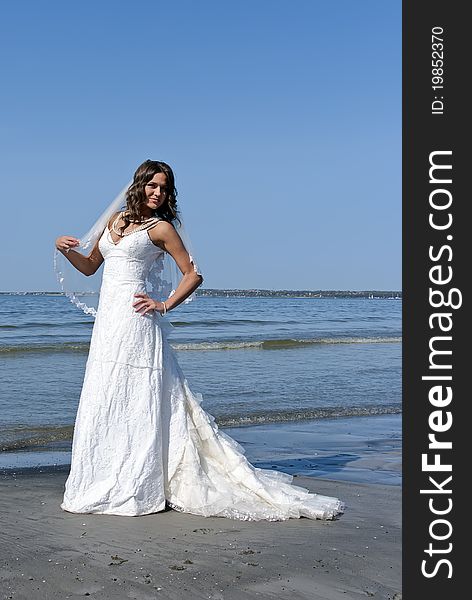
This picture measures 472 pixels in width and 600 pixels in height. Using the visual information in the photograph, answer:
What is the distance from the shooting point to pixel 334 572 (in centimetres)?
436

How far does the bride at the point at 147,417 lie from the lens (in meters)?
5.48

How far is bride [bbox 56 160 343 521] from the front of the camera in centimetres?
548

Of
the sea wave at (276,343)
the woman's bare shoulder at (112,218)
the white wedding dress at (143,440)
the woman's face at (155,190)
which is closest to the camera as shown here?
the white wedding dress at (143,440)

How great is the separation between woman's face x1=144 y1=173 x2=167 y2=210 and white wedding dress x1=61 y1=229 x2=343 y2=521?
196 mm

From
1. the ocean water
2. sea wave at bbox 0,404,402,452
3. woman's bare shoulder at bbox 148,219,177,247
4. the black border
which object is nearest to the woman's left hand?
woman's bare shoulder at bbox 148,219,177,247

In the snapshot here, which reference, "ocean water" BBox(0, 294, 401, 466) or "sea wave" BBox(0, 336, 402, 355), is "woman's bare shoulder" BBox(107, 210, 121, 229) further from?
"sea wave" BBox(0, 336, 402, 355)

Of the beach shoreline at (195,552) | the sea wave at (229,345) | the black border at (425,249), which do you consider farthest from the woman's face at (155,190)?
the sea wave at (229,345)

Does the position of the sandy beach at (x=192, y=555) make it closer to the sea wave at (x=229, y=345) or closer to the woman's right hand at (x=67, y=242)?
the woman's right hand at (x=67, y=242)

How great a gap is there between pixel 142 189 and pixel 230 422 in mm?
5163

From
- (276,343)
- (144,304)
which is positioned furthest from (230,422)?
(276,343)

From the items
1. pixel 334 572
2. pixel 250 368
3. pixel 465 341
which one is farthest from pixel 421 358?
pixel 250 368

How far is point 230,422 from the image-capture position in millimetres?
10234

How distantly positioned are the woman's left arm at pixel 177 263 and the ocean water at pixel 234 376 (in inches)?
126

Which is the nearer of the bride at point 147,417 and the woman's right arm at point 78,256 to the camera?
the bride at point 147,417
